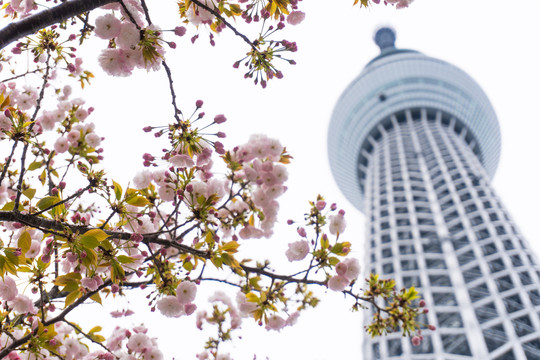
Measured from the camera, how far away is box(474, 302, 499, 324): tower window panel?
29.1m

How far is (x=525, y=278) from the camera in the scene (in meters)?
31.0

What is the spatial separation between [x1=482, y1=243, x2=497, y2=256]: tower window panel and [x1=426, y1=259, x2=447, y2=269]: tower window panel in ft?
10.9

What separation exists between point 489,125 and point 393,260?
3753 cm

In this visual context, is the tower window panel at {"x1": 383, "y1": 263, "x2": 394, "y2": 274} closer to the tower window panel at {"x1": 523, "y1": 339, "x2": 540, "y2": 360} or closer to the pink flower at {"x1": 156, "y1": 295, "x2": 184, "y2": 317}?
the tower window panel at {"x1": 523, "y1": 339, "x2": 540, "y2": 360}

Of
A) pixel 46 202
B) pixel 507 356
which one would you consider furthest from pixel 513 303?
pixel 46 202

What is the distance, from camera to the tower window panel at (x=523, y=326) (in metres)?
26.8

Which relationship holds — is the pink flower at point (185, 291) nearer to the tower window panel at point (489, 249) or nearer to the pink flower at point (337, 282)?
the pink flower at point (337, 282)

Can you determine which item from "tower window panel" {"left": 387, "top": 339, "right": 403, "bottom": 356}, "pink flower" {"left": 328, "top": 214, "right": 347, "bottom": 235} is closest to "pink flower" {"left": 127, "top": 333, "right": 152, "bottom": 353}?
"pink flower" {"left": 328, "top": 214, "right": 347, "bottom": 235}

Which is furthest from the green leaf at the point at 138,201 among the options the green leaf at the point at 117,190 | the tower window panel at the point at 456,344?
the tower window panel at the point at 456,344

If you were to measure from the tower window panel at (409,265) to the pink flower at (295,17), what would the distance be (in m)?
36.0

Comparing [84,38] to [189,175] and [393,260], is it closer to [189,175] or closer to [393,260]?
[189,175]

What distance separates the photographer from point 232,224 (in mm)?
3916

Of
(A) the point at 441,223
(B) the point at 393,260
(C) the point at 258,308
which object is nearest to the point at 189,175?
(C) the point at 258,308

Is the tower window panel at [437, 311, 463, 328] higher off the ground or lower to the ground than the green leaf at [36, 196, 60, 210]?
higher
